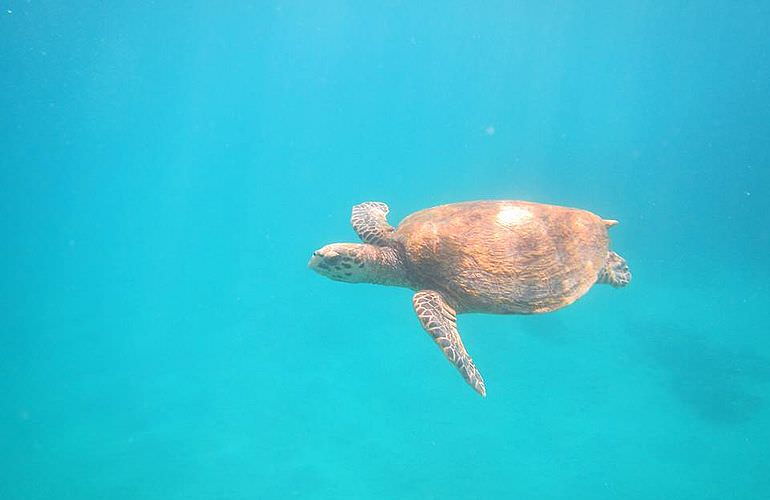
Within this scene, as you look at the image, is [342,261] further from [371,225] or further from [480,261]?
[480,261]

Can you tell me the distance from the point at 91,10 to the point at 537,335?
2637 centimetres

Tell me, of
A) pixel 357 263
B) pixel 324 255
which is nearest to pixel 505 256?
pixel 357 263

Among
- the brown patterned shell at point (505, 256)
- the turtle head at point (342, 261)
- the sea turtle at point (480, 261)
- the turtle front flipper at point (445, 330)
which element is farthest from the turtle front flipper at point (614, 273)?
the turtle head at point (342, 261)

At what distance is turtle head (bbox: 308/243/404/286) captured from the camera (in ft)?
18.1

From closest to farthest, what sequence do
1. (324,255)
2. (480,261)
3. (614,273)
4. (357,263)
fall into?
(480,261), (324,255), (357,263), (614,273)

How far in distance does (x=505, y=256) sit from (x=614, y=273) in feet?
7.46

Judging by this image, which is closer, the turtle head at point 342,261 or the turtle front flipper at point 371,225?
the turtle head at point 342,261

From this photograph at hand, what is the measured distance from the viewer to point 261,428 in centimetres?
1450

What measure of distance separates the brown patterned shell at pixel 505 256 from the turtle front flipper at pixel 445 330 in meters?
0.23

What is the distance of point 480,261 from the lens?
4.94 m

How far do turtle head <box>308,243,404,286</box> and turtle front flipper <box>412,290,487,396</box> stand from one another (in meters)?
0.73

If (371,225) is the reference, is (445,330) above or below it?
below

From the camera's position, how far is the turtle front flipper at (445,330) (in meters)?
4.35

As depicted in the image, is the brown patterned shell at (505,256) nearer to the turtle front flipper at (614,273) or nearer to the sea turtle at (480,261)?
the sea turtle at (480,261)
